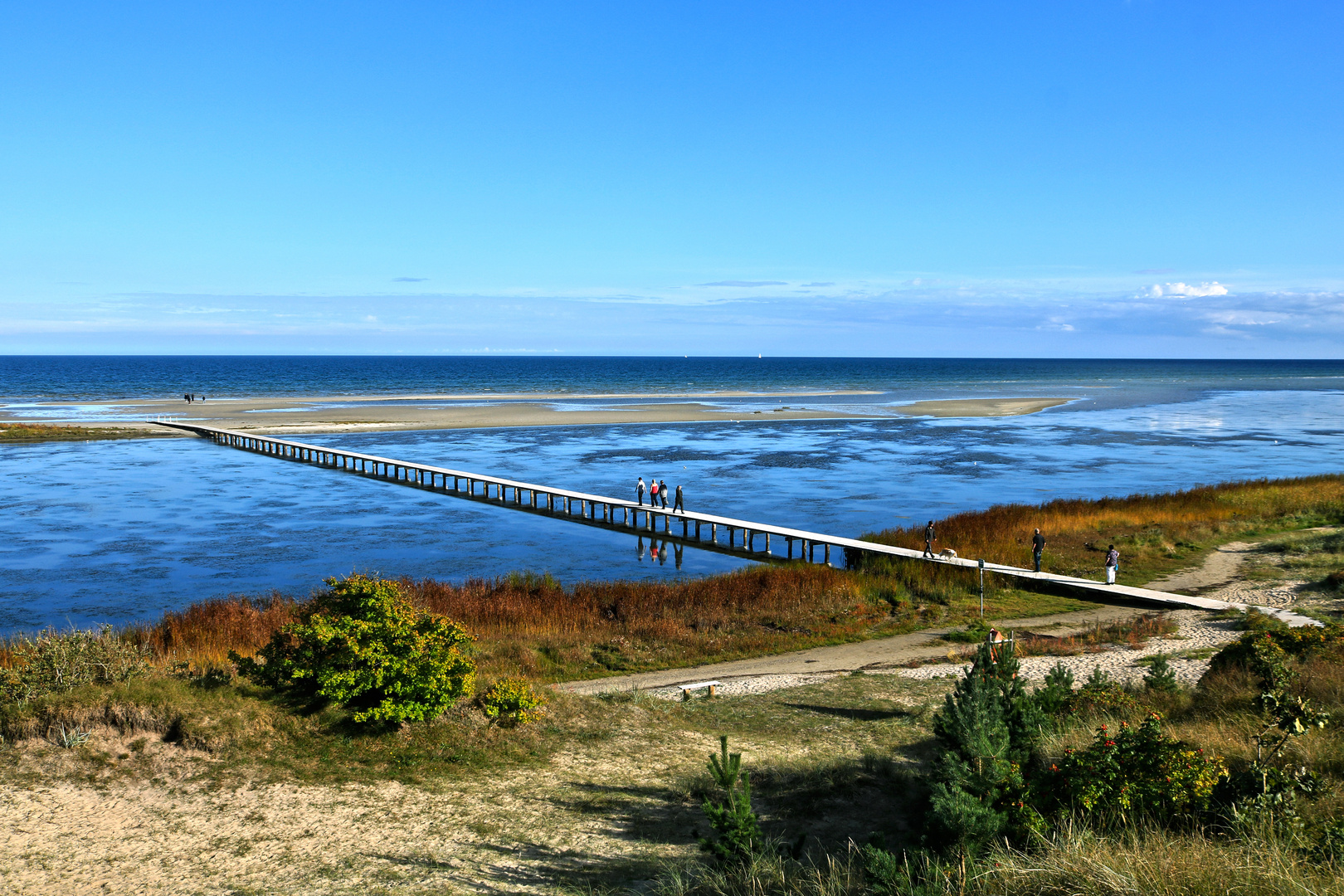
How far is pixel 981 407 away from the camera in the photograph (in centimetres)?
10981

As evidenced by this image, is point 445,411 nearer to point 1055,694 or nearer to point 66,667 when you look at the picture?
point 66,667

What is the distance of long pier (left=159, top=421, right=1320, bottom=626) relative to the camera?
26.0 metres

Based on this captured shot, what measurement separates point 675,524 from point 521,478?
14.4 meters

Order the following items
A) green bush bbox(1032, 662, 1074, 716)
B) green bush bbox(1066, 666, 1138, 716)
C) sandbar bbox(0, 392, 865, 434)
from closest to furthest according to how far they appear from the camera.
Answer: green bush bbox(1066, 666, 1138, 716) < green bush bbox(1032, 662, 1074, 716) < sandbar bbox(0, 392, 865, 434)

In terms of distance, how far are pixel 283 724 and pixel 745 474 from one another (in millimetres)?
39717

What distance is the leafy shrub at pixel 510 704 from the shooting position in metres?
14.2

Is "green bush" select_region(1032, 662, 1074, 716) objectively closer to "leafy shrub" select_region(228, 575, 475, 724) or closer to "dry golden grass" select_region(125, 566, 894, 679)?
"dry golden grass" select_region(125, 566, 894, 679)

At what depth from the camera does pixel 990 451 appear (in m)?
63.2

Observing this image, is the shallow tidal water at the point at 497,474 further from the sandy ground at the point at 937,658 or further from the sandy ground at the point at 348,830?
the sandy ground at the point at 348,830

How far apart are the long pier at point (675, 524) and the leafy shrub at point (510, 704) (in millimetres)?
16930

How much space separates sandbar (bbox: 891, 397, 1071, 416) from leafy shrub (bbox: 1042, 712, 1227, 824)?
8956 centimetres

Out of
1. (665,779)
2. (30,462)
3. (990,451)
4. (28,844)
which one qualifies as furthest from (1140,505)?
(30,462)

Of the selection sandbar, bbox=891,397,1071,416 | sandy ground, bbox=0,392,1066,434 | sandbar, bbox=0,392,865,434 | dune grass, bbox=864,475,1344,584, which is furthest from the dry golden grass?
sandbar, bbox=891,397,1071,416

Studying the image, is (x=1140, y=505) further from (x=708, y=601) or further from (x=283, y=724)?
(x=283, y=724)
